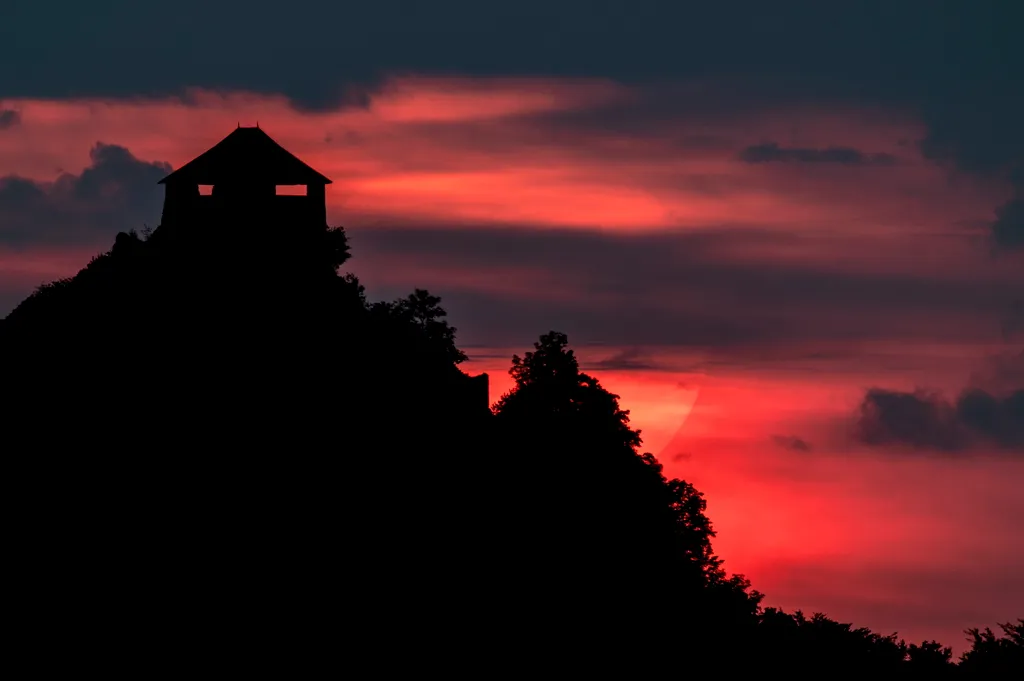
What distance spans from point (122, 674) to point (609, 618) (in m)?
16.5

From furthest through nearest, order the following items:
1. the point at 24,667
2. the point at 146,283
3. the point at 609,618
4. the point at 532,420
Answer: the point at 532,420 < the point at 146,283 < the point at 609,618 < the point at 24,667

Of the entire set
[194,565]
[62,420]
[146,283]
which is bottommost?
[194,565]

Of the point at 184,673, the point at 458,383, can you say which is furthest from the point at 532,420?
the point at 184,673

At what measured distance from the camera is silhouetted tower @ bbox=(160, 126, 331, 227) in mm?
65062

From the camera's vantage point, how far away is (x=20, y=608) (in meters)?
43.4

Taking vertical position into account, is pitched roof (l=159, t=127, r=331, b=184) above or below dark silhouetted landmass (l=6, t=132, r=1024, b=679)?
above

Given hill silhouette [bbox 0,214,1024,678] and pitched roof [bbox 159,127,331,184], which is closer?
hill silhouette [bbox 0,214,1024,678]

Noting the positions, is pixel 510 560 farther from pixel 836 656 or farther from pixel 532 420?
pixel 532 420

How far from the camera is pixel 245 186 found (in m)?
65.1

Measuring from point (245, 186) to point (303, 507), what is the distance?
2040cm

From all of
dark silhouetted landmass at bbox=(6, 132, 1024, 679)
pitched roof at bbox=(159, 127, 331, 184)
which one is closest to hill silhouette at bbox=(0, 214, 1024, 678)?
dark silhouetted landmass at bbox=(6, 132, 1024, 679)

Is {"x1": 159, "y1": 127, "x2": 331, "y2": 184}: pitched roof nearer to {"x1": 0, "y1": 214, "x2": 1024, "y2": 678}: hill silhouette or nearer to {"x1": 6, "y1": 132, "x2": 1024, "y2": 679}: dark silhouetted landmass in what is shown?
{"x1": 6, "y1": 132, "x2": 1024, "y2": 679}: dark silhouetted landmass

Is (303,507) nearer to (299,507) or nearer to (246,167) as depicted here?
(299,507)

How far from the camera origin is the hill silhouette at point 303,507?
146ft
